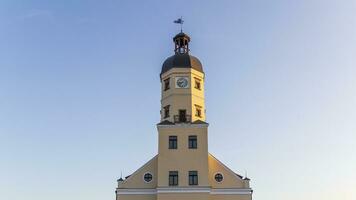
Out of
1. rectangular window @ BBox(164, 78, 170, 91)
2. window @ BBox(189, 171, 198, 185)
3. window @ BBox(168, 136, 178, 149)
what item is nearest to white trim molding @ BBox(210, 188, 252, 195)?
window @ BBox(189, 171, 198, 185)

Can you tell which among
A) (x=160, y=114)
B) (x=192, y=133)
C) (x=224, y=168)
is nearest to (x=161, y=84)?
(x=160, y=114)

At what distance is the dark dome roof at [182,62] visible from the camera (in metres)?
41.0

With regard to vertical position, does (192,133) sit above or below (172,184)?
above

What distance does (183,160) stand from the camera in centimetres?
3853

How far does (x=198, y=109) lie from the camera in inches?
1590

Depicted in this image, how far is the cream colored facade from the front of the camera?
3794 cm

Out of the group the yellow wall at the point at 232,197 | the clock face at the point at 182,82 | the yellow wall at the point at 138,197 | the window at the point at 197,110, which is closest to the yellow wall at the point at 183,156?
the window at the point at 197,110

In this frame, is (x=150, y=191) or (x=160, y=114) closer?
(x=150, y=191)

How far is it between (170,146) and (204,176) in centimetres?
346

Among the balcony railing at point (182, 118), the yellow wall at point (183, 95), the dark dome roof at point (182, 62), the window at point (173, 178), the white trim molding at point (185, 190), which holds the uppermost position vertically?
the dark dome roof at point (182, 62)

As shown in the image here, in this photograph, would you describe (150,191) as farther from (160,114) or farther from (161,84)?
(161,84)

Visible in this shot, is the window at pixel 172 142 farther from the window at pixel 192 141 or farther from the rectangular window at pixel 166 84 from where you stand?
the rectangular window at pixel 166 84

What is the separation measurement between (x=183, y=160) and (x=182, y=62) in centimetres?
799

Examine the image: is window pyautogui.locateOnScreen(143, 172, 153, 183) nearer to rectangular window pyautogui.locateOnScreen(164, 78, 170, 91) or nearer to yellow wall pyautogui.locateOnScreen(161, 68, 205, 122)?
yellow wall pyautogui.locateOnScreen(161, 68, 205, 122)
